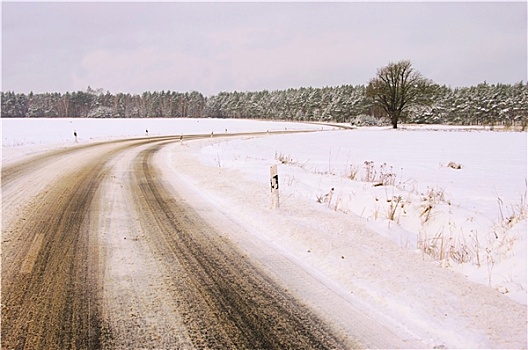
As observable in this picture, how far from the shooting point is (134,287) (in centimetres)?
372

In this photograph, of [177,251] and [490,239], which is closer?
[177,251]

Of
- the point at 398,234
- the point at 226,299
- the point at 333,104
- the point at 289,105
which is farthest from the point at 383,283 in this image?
the point at 289,105

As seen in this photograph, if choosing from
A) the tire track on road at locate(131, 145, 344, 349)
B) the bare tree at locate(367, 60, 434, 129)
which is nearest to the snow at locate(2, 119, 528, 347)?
the tire track on road at locate(131, 145, 344, 349)

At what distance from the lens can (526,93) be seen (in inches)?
3223

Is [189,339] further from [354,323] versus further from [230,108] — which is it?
[230,108]

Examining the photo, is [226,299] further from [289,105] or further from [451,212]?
[289,105]

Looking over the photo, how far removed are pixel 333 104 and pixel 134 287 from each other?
4208 inches

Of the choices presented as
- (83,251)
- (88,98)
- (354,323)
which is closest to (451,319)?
(354,323)

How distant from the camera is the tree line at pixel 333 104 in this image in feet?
183

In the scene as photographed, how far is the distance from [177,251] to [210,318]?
5.93 feet

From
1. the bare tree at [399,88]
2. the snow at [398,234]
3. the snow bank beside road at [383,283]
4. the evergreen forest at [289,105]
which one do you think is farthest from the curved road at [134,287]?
the evergreen forest at [289,105]

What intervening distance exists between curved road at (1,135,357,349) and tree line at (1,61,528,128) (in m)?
55.7

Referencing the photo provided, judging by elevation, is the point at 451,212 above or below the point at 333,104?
below

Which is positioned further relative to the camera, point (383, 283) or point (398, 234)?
point (398, 234)
